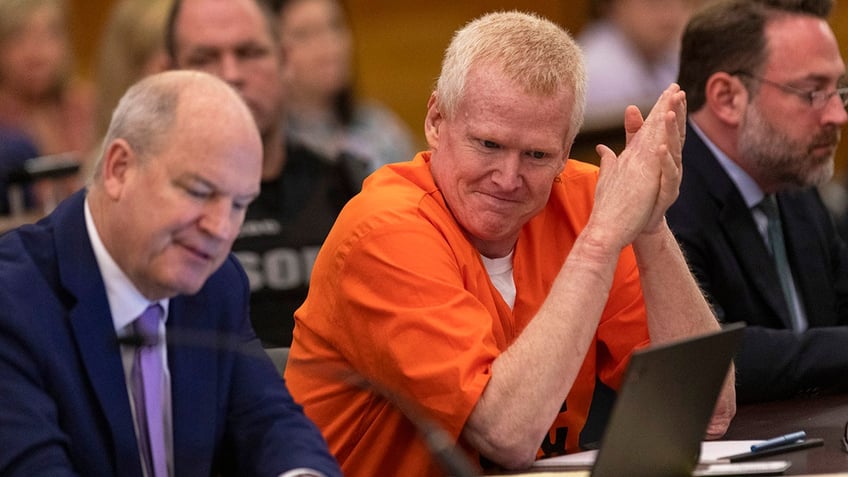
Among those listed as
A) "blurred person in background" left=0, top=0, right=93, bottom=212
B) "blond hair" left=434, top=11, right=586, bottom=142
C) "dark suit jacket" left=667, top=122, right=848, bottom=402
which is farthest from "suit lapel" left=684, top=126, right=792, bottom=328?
"blurred person in background" left=0, top=0, right=93, bottom=212

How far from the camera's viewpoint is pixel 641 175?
2.65 meters

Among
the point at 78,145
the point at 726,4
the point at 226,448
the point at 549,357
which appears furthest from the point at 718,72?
the point at 78,145

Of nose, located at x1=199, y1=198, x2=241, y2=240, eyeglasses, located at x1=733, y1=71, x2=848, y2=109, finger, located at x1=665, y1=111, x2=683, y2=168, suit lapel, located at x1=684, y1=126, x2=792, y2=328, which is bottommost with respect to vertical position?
suit lapel, located at x1=684, y1=126, x2=792, y2=328

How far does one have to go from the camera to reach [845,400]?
3006 mm

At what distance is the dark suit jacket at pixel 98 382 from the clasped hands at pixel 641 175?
0.67 metres

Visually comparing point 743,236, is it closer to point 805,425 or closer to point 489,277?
point 805,425

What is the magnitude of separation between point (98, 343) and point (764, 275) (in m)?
1.70

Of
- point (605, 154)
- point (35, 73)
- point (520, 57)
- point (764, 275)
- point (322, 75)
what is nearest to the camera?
point (520, 57)

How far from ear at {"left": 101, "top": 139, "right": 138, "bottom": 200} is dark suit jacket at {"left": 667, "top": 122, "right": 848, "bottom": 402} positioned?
1386 millimetres

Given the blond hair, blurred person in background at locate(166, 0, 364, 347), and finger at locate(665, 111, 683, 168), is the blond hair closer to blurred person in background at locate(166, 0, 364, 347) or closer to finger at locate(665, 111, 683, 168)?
finger at locate(665, 111, 683, 168)

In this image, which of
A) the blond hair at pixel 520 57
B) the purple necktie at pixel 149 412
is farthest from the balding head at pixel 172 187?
the blond hair at pixel 520 57

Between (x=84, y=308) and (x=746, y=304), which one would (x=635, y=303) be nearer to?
(x=746, y=304)

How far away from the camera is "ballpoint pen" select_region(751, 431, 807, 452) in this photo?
2.45m

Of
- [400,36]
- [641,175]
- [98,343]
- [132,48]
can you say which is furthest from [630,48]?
[98,343]
